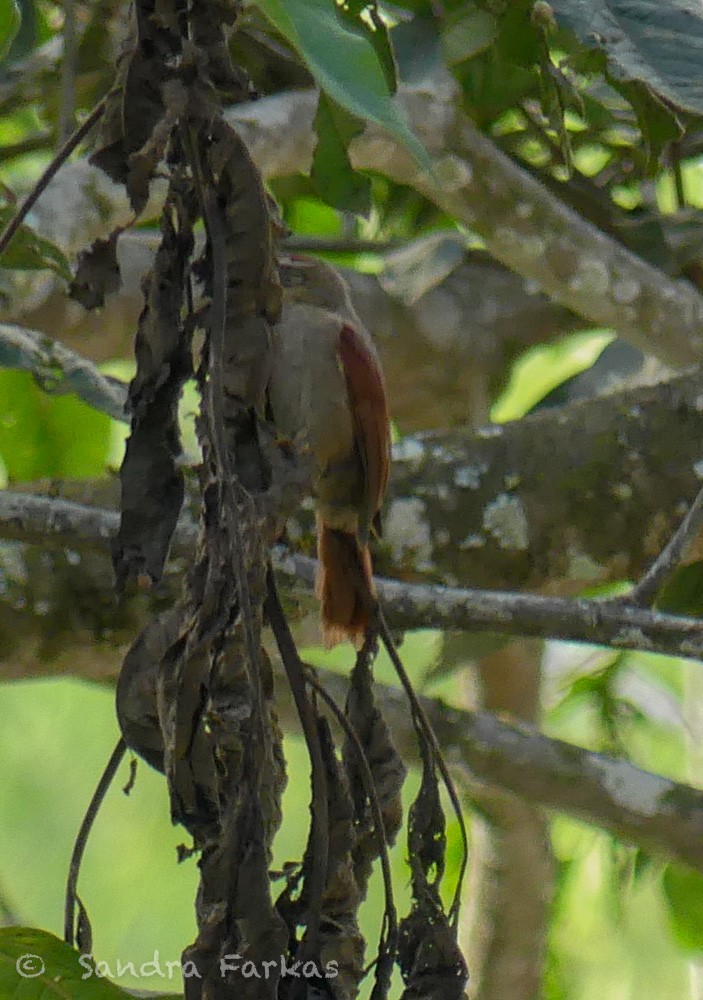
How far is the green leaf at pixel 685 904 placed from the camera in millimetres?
2586

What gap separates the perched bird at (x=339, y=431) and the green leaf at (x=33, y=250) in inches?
11.3

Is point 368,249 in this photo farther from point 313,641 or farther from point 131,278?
point 313,641

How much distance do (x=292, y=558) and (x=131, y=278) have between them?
1259mm

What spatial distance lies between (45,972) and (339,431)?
1.08m

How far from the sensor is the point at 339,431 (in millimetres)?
1946

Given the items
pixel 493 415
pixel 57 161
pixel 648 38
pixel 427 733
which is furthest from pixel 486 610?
pixel 493 415

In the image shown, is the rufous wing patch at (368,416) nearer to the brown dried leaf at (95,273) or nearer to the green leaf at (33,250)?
the green leaf at (33,250)

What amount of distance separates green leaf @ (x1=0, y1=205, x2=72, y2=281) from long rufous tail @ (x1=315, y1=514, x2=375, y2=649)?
494 millimetres

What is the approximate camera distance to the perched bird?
1.74m

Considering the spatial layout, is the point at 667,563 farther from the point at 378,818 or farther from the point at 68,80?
the point at 68,80

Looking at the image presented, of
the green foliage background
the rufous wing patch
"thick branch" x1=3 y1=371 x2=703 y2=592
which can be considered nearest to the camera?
the green foliage background

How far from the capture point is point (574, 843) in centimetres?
352

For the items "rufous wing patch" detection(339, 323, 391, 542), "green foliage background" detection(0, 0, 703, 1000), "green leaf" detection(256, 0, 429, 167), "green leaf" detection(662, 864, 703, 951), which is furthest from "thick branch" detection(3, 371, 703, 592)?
"green leaf" detection(256, 0, 429, 167)

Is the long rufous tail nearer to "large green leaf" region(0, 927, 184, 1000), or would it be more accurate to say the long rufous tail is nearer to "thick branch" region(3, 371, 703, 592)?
"thick branch" region(3, 371, 703, 592)
